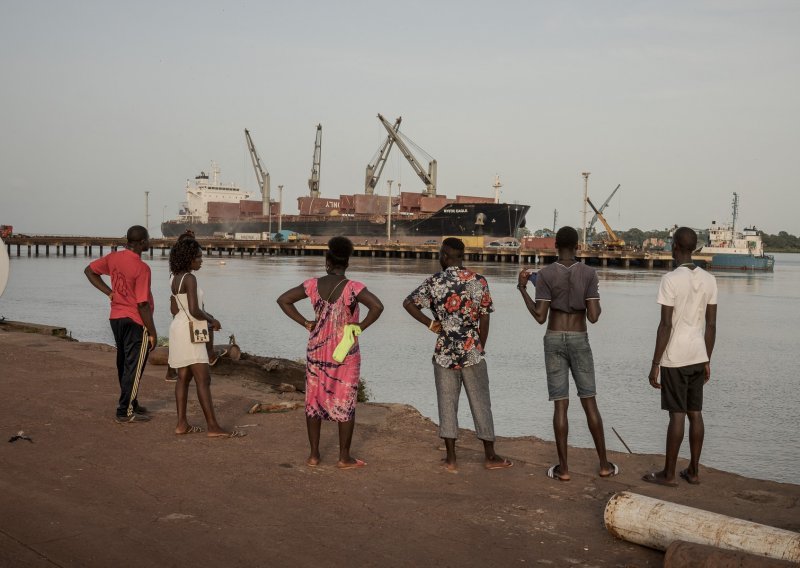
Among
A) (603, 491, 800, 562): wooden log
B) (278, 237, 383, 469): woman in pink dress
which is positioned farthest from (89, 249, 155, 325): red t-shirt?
(603, 491, 800, 562): wooden log

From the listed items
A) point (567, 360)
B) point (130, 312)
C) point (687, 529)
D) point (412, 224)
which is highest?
point (412, 224)

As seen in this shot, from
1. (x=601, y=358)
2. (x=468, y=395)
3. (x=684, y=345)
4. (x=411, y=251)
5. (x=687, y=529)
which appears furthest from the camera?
(x=411, y=251)

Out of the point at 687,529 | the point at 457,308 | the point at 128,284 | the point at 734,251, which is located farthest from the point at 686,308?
the point at 734,251

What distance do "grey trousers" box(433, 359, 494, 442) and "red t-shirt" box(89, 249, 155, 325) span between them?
8.06ft

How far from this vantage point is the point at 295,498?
4.65 m

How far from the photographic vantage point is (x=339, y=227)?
336 feet

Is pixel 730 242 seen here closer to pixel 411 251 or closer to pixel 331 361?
pixel 411 251

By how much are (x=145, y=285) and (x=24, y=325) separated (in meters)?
8.53

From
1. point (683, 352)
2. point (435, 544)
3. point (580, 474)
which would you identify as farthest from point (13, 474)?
point (683, 352)

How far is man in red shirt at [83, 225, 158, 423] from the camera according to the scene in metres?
6.27

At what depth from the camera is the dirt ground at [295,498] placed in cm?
382

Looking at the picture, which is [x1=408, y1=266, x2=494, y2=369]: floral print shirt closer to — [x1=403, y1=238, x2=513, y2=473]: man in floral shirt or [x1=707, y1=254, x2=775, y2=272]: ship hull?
[x1=403, y1=238, x2=513, y2=473]: man in floral shirt

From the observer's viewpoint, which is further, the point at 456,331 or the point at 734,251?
the point at 734,251

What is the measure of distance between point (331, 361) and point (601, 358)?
1374 centimetres
